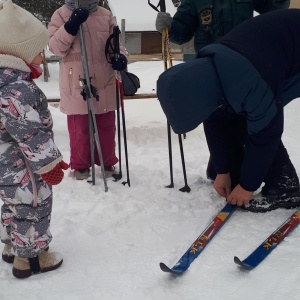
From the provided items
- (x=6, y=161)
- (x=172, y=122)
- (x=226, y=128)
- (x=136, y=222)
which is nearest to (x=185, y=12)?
(x=226, y=128)

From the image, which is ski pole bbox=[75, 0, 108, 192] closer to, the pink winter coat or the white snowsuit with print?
the pink winter coat

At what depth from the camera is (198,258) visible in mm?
2598

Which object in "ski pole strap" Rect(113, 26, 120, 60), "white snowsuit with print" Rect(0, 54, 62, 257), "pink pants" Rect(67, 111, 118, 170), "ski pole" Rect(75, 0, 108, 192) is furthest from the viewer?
"pink pants" Rect(67, 111, 118, 170)

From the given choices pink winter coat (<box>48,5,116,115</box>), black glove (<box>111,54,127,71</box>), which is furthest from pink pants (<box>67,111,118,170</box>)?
black glove (<box>111,54,127,71</box>)

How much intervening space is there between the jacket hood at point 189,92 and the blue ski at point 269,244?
2.87 feet

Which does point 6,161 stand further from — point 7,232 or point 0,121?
point 7,232

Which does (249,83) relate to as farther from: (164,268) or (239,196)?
(164,268)

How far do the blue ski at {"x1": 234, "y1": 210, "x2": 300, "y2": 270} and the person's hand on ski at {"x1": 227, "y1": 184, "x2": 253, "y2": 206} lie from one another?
0.32 metres

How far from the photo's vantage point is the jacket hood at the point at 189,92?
232 cm

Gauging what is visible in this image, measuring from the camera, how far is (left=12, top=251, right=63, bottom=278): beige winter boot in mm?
2467

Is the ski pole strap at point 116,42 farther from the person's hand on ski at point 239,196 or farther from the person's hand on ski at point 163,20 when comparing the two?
the person's hand on ski at point 239,196

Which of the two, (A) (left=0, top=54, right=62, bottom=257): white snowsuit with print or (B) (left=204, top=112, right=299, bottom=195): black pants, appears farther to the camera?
(B) (left=204, top=112, right=299, bottom=195): black pants

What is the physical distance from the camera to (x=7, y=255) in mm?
2625

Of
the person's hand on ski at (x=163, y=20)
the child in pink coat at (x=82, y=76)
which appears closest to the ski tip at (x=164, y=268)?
the child in pink coat at (x=82, y=76)
